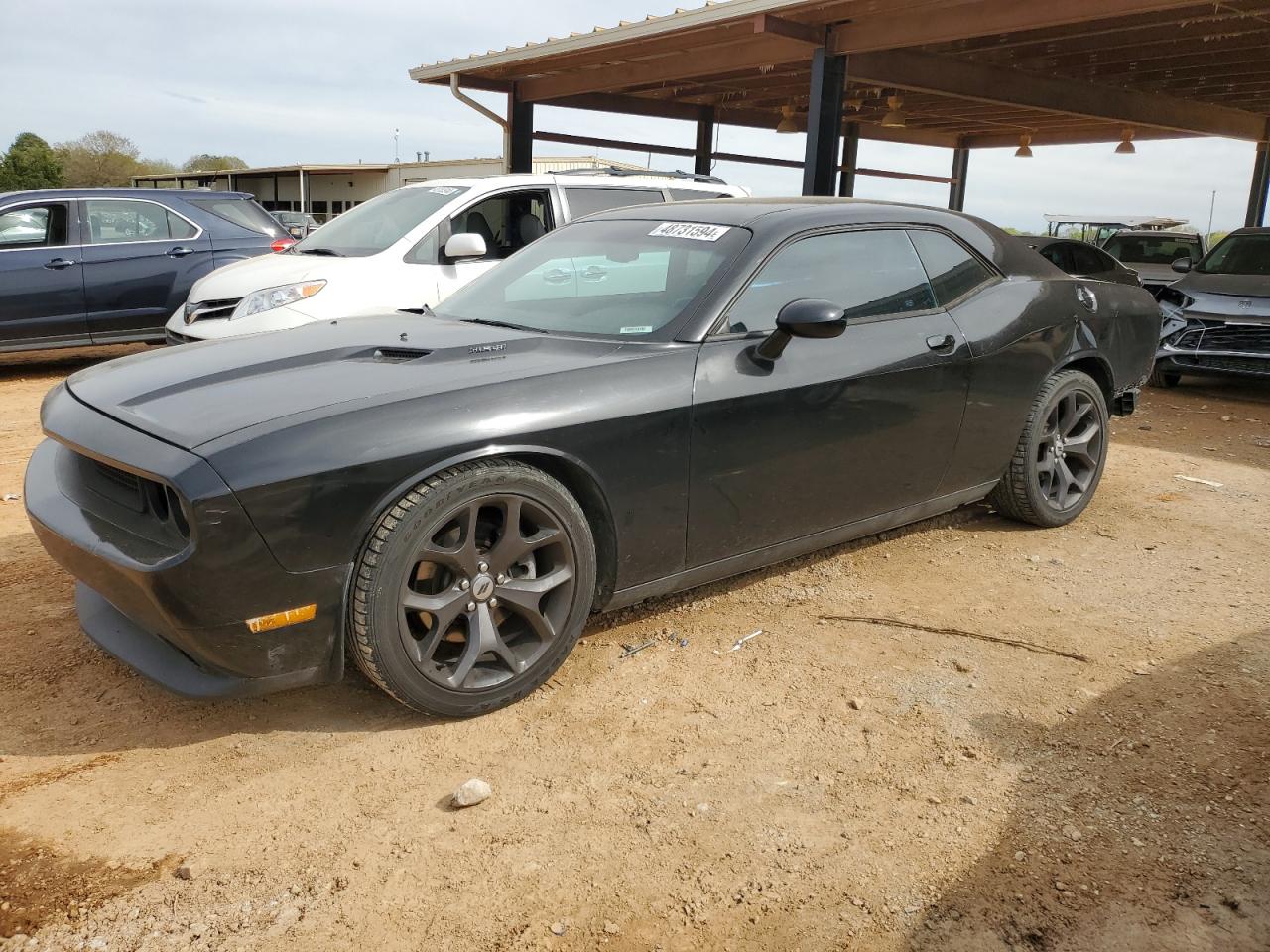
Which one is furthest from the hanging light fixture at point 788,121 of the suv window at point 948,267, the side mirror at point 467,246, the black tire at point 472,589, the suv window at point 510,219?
the black tire at point 472,589

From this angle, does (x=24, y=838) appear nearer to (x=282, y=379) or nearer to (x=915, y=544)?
(x=282, y=379)

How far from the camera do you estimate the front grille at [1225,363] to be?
29.2 ft

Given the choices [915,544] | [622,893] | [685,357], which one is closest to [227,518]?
[622,893]

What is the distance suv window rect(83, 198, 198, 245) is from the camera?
9172mm

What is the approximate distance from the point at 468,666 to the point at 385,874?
74 centimetres

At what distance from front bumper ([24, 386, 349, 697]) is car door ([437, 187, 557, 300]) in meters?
4.44

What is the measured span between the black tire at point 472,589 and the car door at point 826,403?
541mm

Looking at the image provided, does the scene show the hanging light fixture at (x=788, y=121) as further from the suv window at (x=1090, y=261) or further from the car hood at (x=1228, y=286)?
the car hood at (x=1228, y=286)

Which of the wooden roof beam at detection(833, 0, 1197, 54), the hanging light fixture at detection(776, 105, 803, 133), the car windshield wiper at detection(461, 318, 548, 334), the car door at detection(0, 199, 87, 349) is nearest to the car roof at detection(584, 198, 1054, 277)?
the car windshield wiper at detection(461, 318, 548, 334)

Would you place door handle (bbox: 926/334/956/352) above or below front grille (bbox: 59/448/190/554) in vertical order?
above

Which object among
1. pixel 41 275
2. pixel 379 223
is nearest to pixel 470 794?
pixel 379 223

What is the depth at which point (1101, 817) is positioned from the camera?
101 inches

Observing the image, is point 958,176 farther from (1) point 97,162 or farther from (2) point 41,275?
(1) point 97,162

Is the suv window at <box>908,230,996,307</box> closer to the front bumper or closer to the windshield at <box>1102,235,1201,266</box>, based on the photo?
the front bumper
